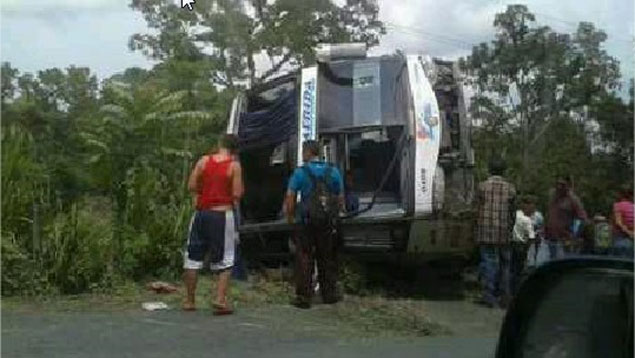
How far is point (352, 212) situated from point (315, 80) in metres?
1.55

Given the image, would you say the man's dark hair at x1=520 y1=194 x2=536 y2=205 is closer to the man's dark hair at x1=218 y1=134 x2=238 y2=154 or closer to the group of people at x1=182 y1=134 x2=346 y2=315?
the group of people at x1=182 y1=134 x2=346 y2=315

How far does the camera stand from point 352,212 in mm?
11953

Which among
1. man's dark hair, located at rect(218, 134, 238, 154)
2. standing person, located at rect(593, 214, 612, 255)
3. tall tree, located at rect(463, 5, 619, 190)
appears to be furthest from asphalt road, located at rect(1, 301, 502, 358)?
tall tree, located at rect(463, 5, 619, 190)

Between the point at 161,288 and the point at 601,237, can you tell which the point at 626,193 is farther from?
the point at 161,288

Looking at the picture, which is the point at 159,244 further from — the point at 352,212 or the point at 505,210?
the point at 505,210

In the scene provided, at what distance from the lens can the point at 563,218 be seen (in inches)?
495

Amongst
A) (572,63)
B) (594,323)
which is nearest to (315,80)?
(594,323)

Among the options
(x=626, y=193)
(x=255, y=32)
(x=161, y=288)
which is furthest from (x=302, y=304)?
(x=255, y=32)

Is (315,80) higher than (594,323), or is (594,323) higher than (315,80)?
(315,80)

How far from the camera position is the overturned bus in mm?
11625

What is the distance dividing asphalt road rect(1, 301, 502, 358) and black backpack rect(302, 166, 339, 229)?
86cm

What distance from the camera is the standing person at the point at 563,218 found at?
12.4 meters

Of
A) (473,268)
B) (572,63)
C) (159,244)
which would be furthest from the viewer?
(572,63)

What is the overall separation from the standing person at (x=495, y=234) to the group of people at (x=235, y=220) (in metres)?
1.72
